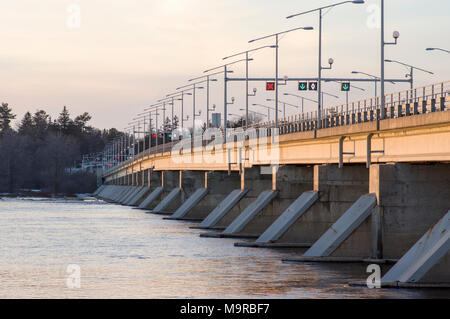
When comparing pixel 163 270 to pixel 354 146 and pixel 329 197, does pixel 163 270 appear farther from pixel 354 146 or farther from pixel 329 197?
pixel 329 197

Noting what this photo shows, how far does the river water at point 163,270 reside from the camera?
121 feet

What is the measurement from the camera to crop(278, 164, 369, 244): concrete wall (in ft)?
177

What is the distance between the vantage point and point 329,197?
54.7 metres

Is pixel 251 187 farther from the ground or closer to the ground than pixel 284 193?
farther from the ground

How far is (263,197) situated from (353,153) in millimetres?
12947

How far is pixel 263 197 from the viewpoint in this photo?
209 feet

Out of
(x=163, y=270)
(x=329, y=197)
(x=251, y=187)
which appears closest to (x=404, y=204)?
(x=329, y=197)

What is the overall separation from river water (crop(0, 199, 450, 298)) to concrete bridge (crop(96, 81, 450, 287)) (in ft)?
4.64

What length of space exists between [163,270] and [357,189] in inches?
516

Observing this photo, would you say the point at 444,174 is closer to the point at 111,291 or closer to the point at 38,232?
the point at 111,291

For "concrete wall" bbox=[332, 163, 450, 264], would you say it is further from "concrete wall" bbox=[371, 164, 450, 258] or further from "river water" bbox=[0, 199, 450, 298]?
"river water" bbox=[0, 199, 450, 298]

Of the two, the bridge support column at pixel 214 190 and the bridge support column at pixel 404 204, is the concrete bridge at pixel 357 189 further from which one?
the bridge support column at pixel 214 190

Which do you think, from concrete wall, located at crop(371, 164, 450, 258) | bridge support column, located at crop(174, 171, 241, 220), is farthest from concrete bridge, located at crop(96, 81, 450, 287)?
bridge support column, located at crop(174, 171, 241, 220)
